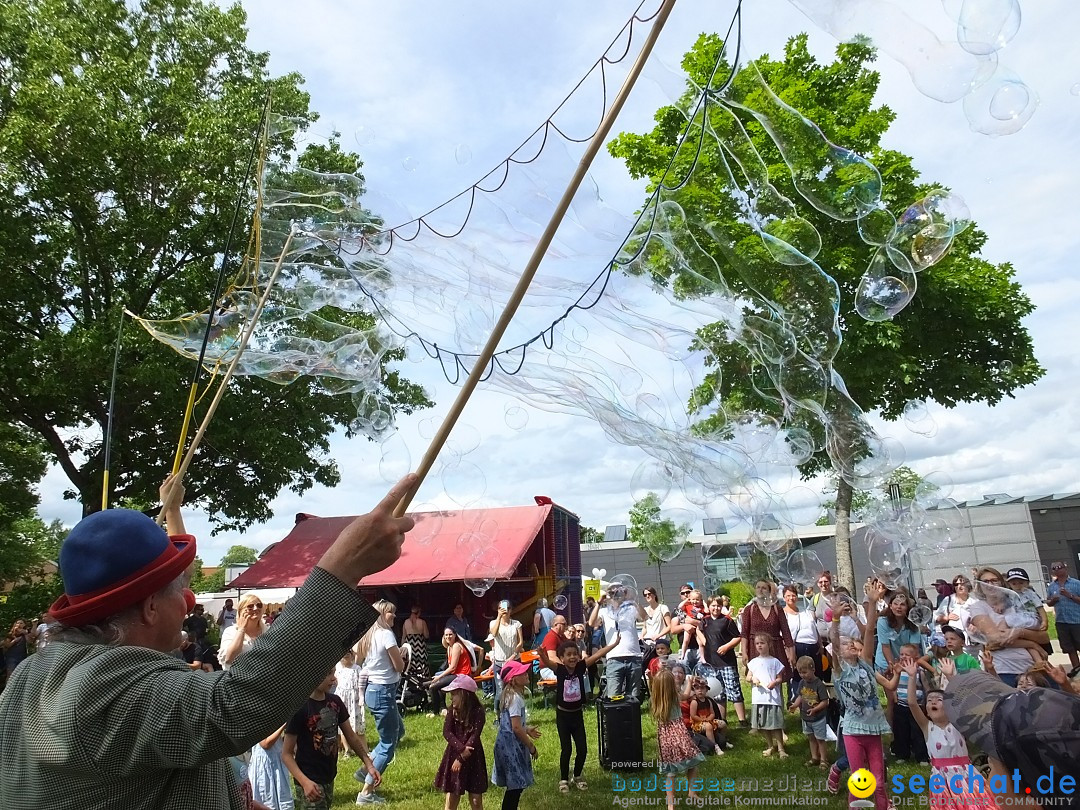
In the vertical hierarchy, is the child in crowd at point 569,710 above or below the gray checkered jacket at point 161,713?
below

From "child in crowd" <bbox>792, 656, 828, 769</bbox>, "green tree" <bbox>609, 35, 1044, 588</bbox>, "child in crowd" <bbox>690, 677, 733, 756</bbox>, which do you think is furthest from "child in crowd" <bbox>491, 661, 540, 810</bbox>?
"green tree" <bbox>609, 35, 1044, 588</bbox>

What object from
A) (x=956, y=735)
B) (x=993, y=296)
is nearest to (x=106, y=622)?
(x=956, y=735)

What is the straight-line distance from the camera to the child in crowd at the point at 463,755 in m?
6.15

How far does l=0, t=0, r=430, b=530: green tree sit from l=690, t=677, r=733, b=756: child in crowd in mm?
8434

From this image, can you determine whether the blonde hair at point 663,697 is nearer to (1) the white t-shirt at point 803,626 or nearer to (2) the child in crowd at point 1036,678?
(1) the white t-shirt at point 803,626

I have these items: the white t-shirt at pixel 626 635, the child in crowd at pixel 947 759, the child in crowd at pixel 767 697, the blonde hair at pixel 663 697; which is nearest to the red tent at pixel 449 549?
the white t-shirt at pixel 626 635

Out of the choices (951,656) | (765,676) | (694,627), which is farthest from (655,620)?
(951,656)

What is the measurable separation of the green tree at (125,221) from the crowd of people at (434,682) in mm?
4163

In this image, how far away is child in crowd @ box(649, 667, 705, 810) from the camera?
6.76 meters

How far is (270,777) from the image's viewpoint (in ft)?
17.6

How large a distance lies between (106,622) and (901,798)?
7.16m

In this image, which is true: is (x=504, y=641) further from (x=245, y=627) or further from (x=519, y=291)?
(x=519, y=291)

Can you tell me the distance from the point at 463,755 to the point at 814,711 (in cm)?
399

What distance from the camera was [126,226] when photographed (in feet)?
51.4
